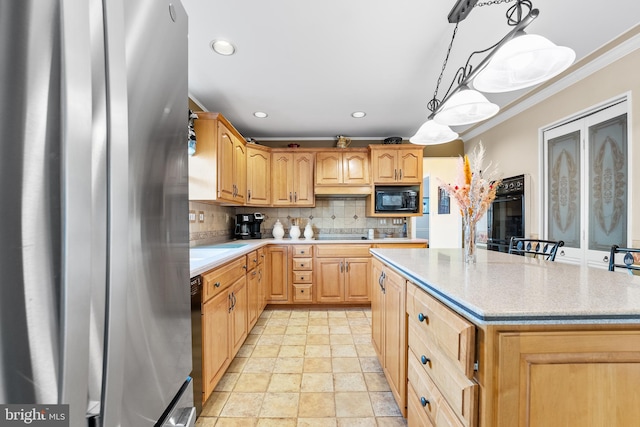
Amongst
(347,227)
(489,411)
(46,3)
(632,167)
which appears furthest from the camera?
(347,227)

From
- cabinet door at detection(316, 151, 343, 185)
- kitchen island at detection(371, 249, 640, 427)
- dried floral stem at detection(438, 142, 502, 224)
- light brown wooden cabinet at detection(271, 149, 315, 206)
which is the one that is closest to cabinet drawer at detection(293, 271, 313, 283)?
light brown wooden cabinet at detection(271, 149, 315, 206)

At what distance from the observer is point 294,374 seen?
1.97 metres

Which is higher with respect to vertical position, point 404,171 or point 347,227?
point 404,171

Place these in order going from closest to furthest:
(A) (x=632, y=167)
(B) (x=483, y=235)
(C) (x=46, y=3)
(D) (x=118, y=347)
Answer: (C) (x=46, y=3) → (D) (x=118, y=347) → (A) (x=632, y=167) → (B) (x=483, y=235)

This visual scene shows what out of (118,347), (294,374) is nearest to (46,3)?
(118,347)

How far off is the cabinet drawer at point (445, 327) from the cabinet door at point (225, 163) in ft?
6.69

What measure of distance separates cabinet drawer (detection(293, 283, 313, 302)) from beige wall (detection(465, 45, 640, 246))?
2.74 meters

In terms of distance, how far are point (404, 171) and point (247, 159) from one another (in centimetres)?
221

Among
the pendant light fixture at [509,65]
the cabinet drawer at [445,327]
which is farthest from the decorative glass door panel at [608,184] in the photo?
the cabinet drawer at [445,327]

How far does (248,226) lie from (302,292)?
4.12 feet

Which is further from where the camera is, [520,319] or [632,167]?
[632,167]

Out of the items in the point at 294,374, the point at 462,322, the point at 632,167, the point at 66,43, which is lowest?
the point at 294,374

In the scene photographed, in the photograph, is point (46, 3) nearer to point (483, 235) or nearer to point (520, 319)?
point (520, 319)

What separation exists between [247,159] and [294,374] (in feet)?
8.31
